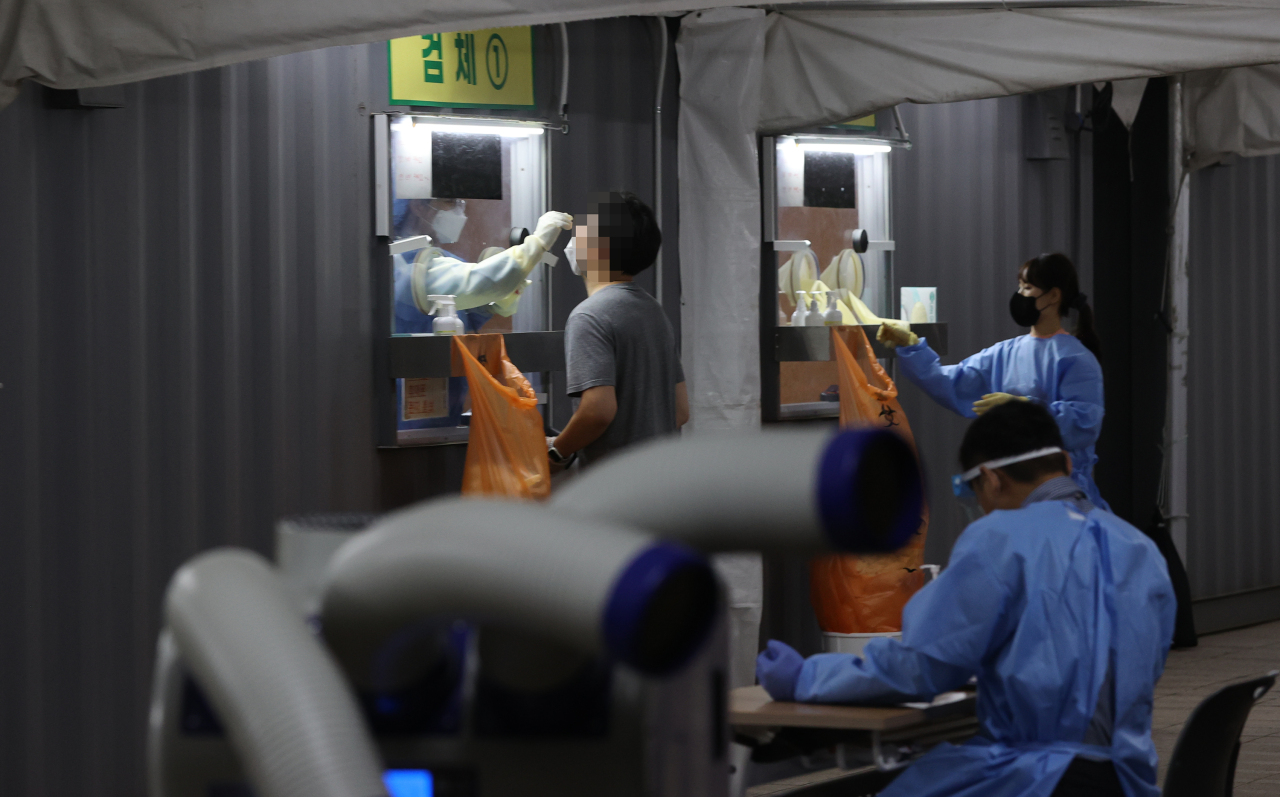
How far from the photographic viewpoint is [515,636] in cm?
100

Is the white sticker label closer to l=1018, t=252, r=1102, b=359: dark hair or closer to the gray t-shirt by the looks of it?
the gray t-shirt

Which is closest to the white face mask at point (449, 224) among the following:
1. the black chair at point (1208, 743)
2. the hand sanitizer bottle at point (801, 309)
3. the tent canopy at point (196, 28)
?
the tent canopy at point (196, 28)

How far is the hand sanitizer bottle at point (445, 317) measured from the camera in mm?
5043

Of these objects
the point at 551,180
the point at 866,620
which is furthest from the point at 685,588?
the point at 866,620

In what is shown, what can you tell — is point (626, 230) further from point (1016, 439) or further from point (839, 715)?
point (839, 715)

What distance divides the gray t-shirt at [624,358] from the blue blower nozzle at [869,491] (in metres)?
3.37

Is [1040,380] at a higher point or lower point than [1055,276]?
lower

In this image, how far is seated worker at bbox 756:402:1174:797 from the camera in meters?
2.82

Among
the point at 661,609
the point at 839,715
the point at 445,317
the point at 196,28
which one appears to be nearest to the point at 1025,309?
the point at 445,317

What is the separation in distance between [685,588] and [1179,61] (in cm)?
417

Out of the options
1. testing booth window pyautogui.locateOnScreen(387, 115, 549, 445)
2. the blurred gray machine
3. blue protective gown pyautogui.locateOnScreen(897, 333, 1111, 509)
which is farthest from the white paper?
the blurred gray machine

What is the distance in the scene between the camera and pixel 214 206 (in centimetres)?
459

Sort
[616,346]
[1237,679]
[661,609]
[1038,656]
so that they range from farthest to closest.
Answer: [1237,679], [616,346], [1038,656], [661,609]

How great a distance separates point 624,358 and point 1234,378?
577cm
